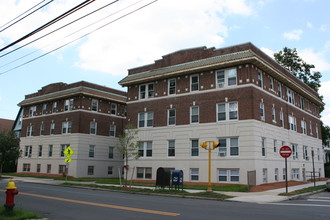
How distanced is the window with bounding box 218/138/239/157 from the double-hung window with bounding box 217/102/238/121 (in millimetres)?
1733

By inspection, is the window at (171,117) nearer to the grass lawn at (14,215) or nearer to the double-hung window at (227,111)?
the double-hung window at (227,111)

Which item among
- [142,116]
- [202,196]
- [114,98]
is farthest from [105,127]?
[202,196]

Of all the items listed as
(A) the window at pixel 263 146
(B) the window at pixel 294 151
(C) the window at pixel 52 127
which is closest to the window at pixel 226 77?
(A) the window at pixel 263 146

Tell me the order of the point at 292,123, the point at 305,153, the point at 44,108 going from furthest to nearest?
the point at 44,108 → the point at 305,153 → the point at 292,123

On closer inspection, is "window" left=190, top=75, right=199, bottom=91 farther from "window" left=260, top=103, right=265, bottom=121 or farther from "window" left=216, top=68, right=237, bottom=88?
"window" left=260, top=103, right=265, bottom=121

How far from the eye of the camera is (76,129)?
119 feet

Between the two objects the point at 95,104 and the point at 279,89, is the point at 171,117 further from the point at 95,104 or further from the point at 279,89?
the point at 95,104

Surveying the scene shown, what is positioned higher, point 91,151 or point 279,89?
point 279,89

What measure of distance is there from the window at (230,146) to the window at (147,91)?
8956 mm

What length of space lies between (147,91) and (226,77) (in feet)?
28.6

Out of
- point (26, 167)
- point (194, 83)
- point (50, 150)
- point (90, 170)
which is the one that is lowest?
point (90, 170)

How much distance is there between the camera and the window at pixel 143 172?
29198 mm

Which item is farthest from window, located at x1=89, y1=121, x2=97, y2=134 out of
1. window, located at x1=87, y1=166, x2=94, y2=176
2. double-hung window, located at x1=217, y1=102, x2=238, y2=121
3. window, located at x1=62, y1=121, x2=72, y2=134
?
double-hung window, located at x1=217, y1=102, x2=238, y2=121

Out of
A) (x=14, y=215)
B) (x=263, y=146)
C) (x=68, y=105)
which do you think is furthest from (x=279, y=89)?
(x=14, y=215)
